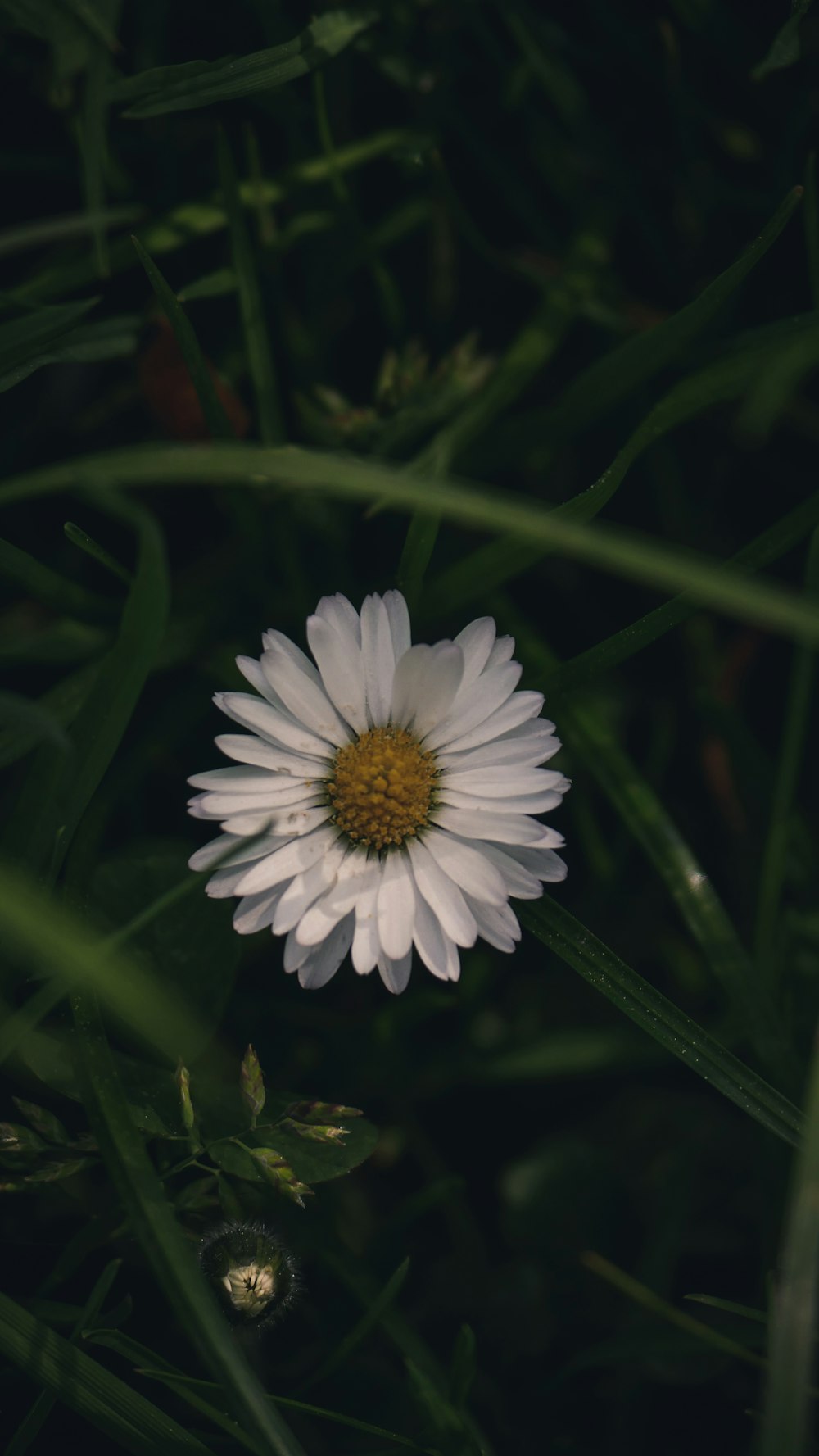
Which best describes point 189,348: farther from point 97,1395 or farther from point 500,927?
point 97,1395

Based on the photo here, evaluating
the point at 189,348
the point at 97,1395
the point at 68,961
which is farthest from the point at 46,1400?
the point at 189,348

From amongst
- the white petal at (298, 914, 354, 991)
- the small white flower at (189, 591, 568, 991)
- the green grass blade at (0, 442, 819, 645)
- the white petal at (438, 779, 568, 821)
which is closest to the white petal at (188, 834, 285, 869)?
the small white flower at (189, 591, 568, 991)

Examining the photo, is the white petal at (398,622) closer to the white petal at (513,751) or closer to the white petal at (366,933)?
the white petal at (513,751)

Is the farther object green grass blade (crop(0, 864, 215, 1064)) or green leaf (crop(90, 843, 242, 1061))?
green leaf (crop(90, 843, 242, 1061))

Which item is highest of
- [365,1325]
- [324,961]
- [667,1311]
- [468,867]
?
[468,867]

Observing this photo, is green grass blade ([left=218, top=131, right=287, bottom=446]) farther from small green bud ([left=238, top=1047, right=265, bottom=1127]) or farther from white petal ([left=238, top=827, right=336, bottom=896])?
small green bud ([left=238, top=1047, right=265, bottom=1127])

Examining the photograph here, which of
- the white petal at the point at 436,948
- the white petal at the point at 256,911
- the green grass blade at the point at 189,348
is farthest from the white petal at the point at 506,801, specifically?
the green grass blade at the point at 189,348
